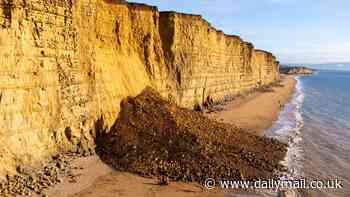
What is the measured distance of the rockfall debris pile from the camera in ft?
54.9

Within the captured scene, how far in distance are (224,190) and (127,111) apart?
7.20 meters

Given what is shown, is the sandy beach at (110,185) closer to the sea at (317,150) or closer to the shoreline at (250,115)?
the sea at (317,150)

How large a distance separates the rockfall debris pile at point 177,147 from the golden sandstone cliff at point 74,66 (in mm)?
1037

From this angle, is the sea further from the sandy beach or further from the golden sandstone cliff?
the golden sandstone cliff

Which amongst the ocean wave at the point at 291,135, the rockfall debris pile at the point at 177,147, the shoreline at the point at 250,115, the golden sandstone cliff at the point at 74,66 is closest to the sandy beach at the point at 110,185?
the rockfall debris pile at the point at 177,147

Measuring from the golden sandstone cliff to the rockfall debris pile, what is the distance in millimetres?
1037

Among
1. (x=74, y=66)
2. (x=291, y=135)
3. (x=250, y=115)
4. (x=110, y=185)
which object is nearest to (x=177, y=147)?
(x=110, y=185)

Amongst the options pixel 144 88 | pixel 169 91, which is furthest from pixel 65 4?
→ pixel 169 91

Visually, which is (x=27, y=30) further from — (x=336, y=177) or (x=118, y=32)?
(x=336, y=177)

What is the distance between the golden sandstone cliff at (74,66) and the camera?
1334cm

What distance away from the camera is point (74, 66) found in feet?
54.1

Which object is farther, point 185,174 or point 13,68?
point 185,174

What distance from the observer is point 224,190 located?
15648 mm

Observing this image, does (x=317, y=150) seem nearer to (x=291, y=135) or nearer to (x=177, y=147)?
(x=291, y=135)
